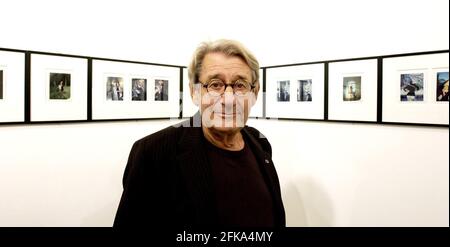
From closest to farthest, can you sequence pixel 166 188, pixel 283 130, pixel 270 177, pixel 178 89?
pixel 166 188
pixel 270 177
pixel 178 89
pixel 283 130

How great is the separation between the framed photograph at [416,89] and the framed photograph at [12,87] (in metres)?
1.46

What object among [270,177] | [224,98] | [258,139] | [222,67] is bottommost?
[270,177]

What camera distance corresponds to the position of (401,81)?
1.28 meters

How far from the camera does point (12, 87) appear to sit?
1.21 m

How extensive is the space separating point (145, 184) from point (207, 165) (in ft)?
0.67

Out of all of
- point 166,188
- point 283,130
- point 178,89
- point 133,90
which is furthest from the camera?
point 283,130

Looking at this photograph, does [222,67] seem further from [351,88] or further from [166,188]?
[351,88]

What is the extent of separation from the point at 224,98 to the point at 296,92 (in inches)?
25.6

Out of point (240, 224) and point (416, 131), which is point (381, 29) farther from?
point (240, 224)

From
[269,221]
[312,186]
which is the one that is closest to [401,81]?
[312,186]

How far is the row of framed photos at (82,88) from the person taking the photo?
122 cm

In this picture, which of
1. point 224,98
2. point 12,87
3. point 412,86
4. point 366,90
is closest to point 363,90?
point 366,90

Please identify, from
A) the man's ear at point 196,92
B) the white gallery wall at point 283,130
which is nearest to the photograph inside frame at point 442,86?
the white gallery wall at point 283,130
